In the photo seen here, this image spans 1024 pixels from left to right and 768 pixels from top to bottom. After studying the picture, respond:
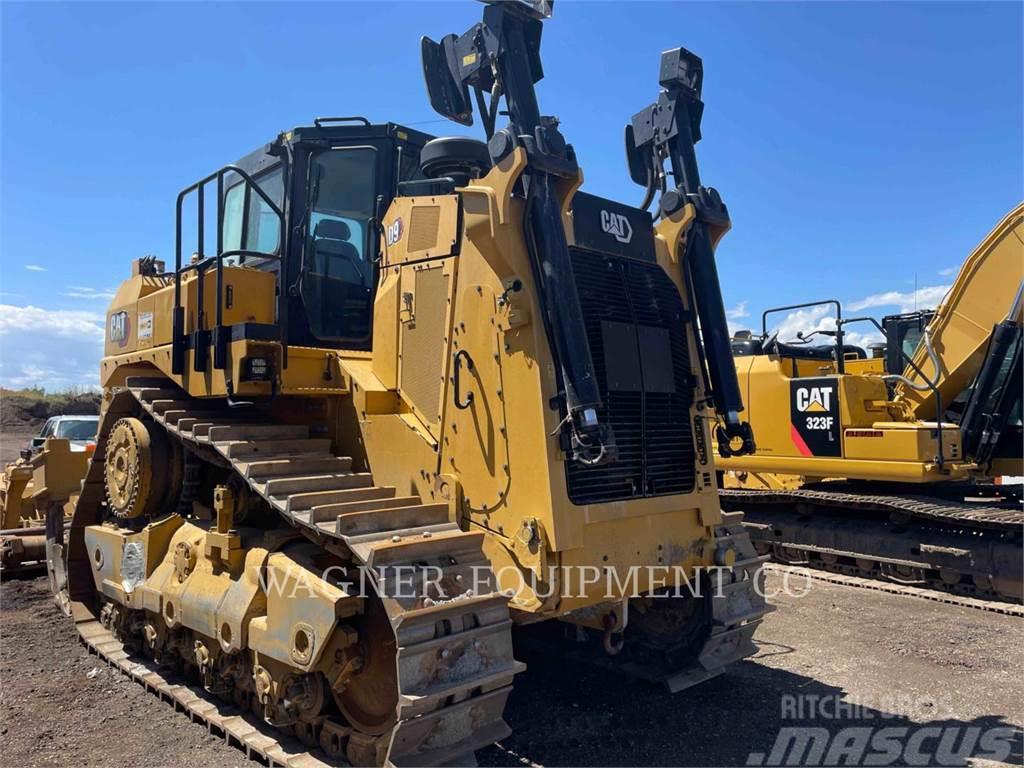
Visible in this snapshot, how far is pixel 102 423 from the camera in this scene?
6.32m

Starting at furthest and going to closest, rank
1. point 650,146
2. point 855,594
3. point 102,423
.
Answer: point 855,594 < point 102,423 < point 650,146

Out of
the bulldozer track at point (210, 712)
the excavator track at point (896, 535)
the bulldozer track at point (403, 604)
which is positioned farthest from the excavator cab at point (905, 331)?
the bulldozer track at point (210, 712)

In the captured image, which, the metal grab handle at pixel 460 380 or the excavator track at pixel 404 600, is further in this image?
→ the metal grab handle at pixel 460 380

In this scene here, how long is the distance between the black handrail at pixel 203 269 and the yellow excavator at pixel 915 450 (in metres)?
6.53

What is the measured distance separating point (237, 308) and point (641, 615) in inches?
129

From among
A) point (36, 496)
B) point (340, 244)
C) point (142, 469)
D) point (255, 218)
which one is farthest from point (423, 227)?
point (36, 496)

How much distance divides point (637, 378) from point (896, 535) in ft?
18.5

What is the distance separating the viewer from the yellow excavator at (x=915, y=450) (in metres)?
8.23

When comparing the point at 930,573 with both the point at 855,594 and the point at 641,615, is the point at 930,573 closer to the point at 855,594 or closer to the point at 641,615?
the point at 855,594

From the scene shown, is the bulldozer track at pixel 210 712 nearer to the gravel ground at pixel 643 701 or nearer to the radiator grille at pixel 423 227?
the gravel ground at pixel 643 701

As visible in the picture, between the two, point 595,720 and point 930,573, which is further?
point 930,573

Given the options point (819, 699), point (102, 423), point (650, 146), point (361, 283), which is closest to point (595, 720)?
point (819, 699)

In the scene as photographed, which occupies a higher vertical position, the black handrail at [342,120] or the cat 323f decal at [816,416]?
the black handrail at [342,120]

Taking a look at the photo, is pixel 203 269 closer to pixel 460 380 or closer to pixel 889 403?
pixel 460 380
